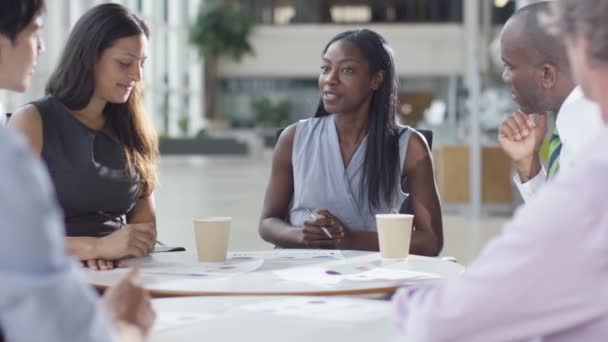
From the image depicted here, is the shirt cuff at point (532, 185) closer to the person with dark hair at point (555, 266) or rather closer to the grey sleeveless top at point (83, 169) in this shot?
the grey sleeveless top at point (83, 169)

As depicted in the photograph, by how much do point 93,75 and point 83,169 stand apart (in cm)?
24

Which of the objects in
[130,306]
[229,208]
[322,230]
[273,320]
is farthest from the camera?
[229,208]

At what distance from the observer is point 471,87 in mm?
8273

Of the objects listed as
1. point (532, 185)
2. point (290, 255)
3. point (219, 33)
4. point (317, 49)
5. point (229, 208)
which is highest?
point (219, 33)

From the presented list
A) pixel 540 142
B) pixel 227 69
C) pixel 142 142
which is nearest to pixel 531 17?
pixel 540 142

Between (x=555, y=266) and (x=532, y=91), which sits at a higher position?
(x=532, y=91)

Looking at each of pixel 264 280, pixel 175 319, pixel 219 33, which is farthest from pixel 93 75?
pixel 219 33

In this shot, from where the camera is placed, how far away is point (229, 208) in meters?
9.02

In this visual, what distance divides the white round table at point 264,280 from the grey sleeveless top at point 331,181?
0.65 metres

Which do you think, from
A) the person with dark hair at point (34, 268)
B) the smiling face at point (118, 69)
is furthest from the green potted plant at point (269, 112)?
the person with dark hair at point (34, 268)

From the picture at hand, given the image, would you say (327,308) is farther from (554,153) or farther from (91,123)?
(91,123)

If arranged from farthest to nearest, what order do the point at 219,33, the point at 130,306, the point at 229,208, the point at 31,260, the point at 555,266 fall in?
1. the point at 219,33
2. the point at 229,208
3. the point at 130,306
4. the point at 555,266
5. the point at 31,260

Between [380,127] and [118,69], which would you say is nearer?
[118,69]

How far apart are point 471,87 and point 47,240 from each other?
7894mm
